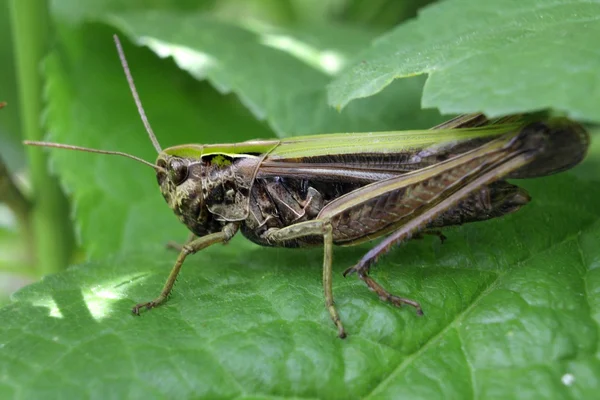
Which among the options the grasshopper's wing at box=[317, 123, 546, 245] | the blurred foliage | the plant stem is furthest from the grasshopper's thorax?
the plant stem

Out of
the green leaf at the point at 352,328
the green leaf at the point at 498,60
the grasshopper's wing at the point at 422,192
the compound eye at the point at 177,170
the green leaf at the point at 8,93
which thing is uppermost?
the green leaf at the point at 8,93

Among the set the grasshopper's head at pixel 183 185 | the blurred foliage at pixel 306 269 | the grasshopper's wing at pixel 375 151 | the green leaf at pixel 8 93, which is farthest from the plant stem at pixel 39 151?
the grasshopper's wing at pixel 375 151

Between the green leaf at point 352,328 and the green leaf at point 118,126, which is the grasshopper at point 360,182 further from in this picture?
the green leaf at point 118,126

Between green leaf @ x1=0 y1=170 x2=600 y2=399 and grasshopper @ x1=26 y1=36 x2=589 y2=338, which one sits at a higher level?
grasshopper @ x1=26 y1=36 x2=589 y2=338

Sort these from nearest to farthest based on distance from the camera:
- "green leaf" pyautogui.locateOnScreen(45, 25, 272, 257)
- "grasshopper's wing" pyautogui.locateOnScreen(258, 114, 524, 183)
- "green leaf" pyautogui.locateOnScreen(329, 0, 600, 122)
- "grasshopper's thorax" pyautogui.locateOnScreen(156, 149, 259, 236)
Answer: "green leaf" pyautogui.locateOnScreen(329, 0, 600, 122) → "grasshopper's wing" pyautogui.locateOnScreen(258, 114, 524, 183) → "grasshopper's thorax" pyautogui.locateOnScreen(156, 149, 259, 236) → "green leaf" pyautogui.locateOnScreen(45, 25, 272, 257)

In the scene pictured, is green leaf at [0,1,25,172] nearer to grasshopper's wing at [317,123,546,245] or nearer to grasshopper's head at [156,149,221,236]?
grasshopper's head at [156,149,221,236]

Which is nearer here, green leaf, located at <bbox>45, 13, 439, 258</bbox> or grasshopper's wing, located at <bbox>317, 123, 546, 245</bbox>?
grasshopper's wing, located at <bbox>317, 123, 546, 245</bbox>

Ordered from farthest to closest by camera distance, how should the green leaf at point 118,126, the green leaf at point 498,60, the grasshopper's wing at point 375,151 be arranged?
the green leaf at point 118,126, the grasshopper's wing at point 375,151, the green leaf at point 498,60

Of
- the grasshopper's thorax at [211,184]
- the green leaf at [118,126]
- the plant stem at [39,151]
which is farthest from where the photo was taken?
the plant stem at [39,151]

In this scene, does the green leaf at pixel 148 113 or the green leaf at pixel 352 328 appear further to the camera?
the green leaf at pixel 148 113
